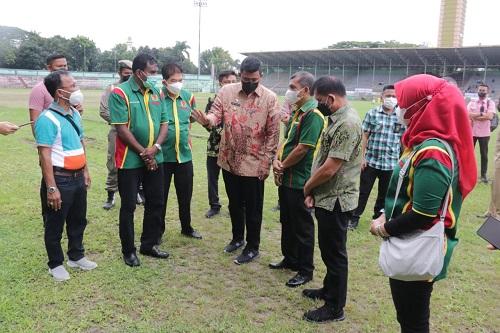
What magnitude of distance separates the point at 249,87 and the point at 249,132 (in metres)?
0.45

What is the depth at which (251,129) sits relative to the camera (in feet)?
14.3

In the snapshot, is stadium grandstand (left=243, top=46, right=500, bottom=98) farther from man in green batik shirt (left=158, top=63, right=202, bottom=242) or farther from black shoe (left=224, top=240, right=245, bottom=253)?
black shoe (left=224, top=240, right=245, bottom=253)

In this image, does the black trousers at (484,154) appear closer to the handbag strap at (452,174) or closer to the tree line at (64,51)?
the handbag strap at (452,174)

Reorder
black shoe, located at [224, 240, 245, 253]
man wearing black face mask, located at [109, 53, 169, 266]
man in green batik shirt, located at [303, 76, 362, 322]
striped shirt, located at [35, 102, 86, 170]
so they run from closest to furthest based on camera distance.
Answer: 1. man in green batik shirt, located at [303, 76, 362, 322]
2. striped shirt, located at [35, 102, 86, 170]
3. man wearing black face mask, located at [109, 53, 169, 266]
4. black shoe, located at [224, 240, 245, 253]

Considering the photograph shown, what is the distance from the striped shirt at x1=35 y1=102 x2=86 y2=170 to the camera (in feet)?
12.3

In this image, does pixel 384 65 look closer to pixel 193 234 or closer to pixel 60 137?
pixel 193 234

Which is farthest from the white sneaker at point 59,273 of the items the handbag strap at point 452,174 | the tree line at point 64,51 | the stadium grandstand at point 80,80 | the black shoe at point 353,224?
the tree line at point 64,51

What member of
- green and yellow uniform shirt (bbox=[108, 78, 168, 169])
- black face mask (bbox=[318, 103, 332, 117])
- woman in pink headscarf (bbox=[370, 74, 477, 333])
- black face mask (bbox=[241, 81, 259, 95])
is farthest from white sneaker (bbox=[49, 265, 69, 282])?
woman in pink headscarf (bbox=[370, 74, 477, 333])

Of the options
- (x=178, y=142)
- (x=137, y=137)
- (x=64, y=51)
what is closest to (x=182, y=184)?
(x=178, y=142)

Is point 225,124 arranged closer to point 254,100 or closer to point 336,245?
point 254,100

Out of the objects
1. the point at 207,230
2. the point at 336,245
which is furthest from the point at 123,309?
the point at 207,230

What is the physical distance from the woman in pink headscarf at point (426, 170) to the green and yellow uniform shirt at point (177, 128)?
2972 millimetres

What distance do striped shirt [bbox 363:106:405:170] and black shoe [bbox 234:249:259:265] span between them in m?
2.10

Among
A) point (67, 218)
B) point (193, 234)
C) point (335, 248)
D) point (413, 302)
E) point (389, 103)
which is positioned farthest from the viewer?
point (389, 103)
